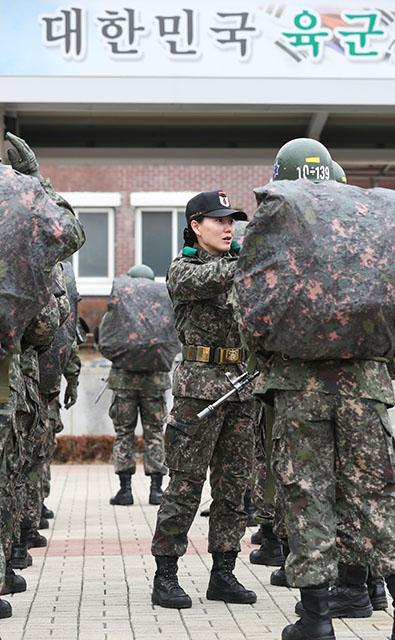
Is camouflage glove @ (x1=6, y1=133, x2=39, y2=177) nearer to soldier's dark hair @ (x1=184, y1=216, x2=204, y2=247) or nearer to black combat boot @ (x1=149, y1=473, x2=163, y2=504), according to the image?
soldier's dark hair @ (x1=184, y1=216, x2=204, y2=247)

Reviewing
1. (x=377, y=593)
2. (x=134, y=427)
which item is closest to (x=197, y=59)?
(x=134, y=427)

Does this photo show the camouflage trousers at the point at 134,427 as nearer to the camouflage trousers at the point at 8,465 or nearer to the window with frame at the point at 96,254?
the camouflage trousers at the point at 8,465

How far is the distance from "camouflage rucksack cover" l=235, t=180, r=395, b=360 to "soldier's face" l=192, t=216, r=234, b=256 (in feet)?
4.50

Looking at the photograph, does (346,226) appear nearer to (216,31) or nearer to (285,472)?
(285,472)

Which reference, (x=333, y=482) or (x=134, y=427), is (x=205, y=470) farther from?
(x=134, y=427)

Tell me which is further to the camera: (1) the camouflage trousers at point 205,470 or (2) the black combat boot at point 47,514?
(2) the black combat boot at point 47,514

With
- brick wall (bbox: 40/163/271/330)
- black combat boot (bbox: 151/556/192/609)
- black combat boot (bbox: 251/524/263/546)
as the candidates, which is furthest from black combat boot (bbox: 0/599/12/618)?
brick wall (bbox: 40/163/271/330)

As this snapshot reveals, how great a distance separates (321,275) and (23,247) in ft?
4.06

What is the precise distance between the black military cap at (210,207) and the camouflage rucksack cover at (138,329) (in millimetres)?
5675

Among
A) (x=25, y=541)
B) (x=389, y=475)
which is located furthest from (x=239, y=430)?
(x=25, y=541)

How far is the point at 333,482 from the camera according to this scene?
5879mm

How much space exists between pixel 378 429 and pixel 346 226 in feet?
2.87

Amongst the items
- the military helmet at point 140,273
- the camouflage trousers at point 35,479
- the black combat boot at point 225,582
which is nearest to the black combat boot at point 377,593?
the black combat boot at point 225,582

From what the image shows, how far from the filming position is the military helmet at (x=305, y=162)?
22.1 feet
